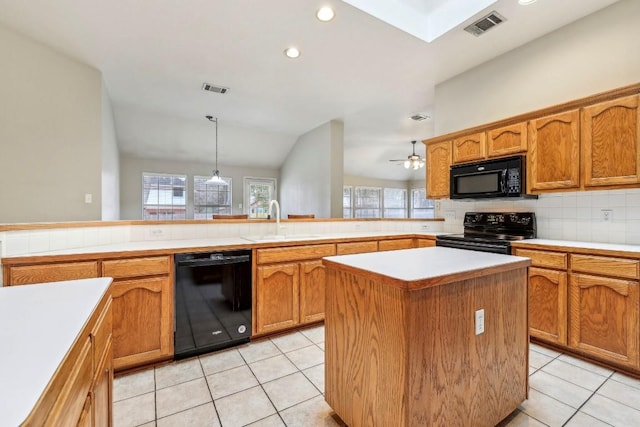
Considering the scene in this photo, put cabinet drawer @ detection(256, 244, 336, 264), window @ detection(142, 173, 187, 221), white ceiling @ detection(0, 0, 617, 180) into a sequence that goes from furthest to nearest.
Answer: window @ detection(142, 173, 187, 221) → cabinet drawer @ detection(256, 244, 336, 264) → white ceiling @ detection(0, 0, 617, 180)

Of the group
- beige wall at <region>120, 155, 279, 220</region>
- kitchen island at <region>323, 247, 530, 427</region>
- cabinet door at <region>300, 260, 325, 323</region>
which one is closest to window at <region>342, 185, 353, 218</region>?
beige wall at <region>120, 155, 279, 220</region>

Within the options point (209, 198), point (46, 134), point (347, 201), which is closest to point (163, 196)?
point (209, 198)

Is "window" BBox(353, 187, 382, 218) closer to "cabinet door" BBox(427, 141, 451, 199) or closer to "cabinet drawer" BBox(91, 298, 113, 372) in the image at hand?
"cabinet door" BBox(427, 141, 451, 199)

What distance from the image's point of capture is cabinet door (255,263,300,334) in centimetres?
256

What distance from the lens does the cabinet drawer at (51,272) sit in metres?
1.75

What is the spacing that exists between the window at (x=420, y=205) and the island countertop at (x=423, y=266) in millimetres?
8927

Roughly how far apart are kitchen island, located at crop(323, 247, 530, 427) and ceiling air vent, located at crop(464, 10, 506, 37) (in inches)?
83.4

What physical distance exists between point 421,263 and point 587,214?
2.19m

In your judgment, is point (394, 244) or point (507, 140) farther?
point (394, 244)

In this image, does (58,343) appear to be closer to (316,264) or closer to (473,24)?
(316,264)

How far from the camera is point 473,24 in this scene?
2.57 meters

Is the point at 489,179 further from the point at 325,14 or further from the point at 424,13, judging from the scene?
the point at 325,14

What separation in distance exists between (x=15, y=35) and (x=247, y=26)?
2.17 metres

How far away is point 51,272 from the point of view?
1825 millimetres
